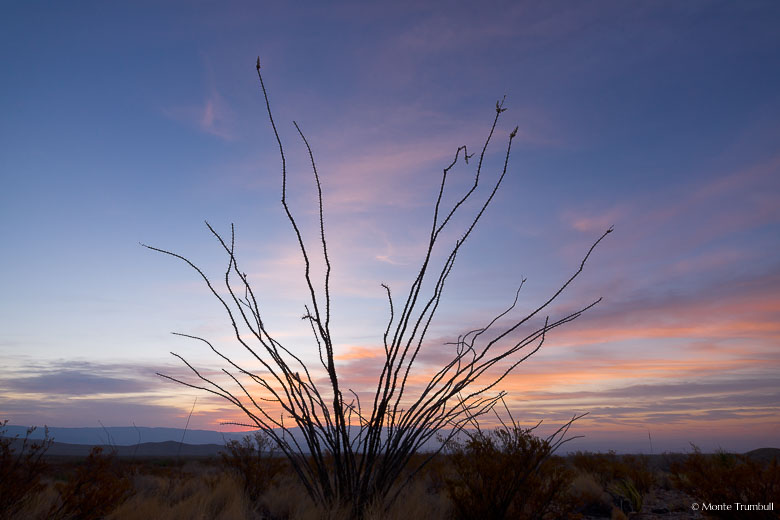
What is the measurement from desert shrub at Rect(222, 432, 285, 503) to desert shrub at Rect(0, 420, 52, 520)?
12.7 ft

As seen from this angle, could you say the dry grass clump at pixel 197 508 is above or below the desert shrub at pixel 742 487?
below

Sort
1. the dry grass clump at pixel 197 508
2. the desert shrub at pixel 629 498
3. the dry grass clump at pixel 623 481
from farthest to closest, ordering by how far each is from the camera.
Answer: the dry grass clump at pixel 623 481, the desert shrub at pixel 629 498, the dry grass clump at pixel 197 508

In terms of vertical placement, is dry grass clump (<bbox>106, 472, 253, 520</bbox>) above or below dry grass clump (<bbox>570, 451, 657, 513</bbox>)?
below

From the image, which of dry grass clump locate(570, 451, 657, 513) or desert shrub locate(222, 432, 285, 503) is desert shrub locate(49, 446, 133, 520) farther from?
dry grass clump locate(570, 451, 657, 513)

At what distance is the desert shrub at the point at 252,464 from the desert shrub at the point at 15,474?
12.7 feet

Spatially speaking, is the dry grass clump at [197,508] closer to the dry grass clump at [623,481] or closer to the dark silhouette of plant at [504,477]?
the dark silhouette of plant at [504,477]

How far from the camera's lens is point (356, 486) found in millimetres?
3662

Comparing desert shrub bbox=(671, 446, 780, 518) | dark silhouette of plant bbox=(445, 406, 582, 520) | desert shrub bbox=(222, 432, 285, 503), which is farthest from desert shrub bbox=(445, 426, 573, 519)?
desert shrub bbox=(222, 432, 285, 503)

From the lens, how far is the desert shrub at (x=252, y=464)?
8.48 meters

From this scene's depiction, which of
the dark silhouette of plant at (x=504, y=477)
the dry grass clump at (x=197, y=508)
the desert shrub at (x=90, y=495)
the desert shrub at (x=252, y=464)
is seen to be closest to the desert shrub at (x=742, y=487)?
the dark silhouette of plant at (x=504, y=477)

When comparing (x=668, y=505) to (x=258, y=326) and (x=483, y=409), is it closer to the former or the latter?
(x=483, y=409)

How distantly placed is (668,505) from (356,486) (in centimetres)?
627

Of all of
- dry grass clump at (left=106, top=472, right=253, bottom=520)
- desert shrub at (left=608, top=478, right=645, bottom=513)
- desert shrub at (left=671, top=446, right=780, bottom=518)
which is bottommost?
dry grass clump at (left=106, top=472, right=253, bottom=520)

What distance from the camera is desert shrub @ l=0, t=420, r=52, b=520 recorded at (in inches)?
175
